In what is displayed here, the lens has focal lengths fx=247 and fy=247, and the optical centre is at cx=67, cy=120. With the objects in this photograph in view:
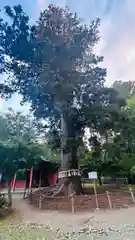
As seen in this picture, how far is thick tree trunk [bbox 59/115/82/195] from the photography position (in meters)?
11.9

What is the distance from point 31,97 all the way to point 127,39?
554 centimetres

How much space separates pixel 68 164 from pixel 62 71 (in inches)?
181

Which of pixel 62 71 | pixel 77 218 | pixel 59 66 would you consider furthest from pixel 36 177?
pixel 77 218

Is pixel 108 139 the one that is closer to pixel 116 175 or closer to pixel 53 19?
pixel 116 175

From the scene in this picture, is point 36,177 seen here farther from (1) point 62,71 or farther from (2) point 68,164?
(1) point 62,71

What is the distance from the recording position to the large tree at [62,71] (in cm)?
1146

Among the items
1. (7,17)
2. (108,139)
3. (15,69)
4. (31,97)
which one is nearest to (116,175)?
(108,139)

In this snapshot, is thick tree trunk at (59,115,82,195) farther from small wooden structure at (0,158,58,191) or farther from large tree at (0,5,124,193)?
small wooden structure at (0,158,58,191)

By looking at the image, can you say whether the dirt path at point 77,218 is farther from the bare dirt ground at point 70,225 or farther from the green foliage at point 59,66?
the green foliage at point 59,66

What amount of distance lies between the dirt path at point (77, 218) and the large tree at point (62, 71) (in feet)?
8.92

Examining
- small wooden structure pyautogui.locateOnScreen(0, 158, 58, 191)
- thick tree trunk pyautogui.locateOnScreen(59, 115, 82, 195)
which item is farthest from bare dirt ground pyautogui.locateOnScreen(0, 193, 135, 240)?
small wooden structure pyautogui.locateOnScreen(0, 158, 58, 191)

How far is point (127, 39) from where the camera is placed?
10.2 meters

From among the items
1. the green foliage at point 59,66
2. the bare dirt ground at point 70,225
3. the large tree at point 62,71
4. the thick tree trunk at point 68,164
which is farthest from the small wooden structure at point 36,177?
the bare dirt ground at point 70,225

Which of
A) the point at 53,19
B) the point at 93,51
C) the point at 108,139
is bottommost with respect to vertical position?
the point at 108,139
